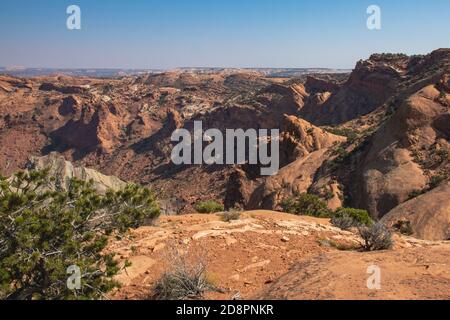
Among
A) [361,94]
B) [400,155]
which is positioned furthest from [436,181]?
[361,94]

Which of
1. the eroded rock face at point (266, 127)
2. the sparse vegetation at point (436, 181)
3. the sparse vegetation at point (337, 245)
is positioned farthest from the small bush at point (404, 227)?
the sparse vegetation at point (337, 245)

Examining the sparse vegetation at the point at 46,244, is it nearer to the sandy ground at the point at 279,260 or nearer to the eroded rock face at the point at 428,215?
the sandy ground at the point at 279,260

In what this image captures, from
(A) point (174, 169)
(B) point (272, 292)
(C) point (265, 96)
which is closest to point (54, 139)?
(A) point (174, 169)

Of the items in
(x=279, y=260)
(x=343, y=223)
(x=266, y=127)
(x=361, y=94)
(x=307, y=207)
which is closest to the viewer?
(x=279, y=260)

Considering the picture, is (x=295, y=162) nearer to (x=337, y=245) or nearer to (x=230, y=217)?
(x=230, y=217)

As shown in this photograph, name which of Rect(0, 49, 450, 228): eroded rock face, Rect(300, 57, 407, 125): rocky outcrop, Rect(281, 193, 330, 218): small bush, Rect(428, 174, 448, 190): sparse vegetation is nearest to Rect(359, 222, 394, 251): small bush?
Rect(0, 49, 450, 228): eroded rock face
